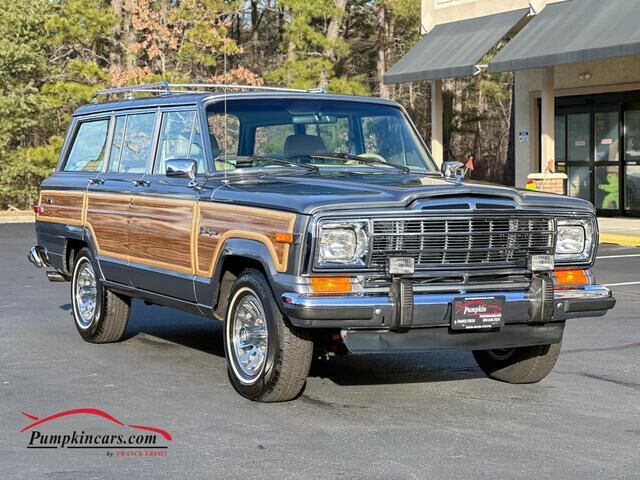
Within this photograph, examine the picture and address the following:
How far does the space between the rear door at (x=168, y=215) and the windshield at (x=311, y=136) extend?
0.23 m

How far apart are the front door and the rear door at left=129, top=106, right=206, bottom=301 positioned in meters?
20.0

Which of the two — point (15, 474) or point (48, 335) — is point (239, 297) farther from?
point (48, 335)

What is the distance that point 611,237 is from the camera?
21922 millimetres

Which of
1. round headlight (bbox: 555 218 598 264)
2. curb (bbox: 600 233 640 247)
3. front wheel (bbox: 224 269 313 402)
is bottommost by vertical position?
curb (bbox: 600 233 640 247)

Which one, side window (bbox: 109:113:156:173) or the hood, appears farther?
side window (bbox: 109:113:156:173)

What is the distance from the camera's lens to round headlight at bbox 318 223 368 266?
23.0ft

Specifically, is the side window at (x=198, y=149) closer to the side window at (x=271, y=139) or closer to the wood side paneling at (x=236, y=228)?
the side window at (x=271, y=139)

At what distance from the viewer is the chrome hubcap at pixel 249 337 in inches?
298

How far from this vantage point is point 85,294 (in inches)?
410

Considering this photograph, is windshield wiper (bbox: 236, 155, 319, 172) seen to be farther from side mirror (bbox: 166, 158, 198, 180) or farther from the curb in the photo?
the curb

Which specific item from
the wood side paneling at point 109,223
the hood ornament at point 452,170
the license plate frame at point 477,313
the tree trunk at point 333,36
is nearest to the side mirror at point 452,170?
the hood ornament at point 452,170

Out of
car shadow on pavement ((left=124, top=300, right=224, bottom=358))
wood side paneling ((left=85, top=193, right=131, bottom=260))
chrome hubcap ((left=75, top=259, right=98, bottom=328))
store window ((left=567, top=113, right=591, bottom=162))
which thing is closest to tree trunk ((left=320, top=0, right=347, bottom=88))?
store window ((left=567, top=113, right=591, bottom=162))

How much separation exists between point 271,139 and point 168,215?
0.95 meters

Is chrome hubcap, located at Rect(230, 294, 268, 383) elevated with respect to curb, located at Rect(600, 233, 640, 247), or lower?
elevated
